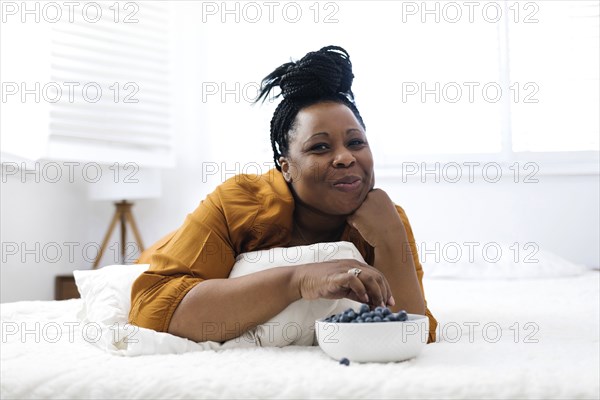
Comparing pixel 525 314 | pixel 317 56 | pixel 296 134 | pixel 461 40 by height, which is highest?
pixel 461 40

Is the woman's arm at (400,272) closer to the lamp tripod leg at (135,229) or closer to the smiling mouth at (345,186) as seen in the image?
the smiling mouth at (345,186)

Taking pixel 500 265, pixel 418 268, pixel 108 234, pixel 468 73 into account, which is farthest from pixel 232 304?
pixel 468 73

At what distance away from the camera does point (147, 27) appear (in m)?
3.63

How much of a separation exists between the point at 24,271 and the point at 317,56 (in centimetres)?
187

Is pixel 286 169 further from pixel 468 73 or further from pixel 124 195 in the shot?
pixel 468 73

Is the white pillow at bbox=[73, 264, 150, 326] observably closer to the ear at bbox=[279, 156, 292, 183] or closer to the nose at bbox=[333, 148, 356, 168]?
the ear at bbox=[279, 156, 292, 183]

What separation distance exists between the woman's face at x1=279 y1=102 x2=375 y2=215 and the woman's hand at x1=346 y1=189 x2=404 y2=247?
0.02 metres

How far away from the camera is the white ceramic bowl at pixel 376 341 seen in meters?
1.16

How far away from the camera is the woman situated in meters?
1.34

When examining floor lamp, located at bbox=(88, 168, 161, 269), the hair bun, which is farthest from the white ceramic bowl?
floor lamp, located at bbox=(88, 168, 161, 269)

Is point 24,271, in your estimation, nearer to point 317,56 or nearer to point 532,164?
Answer: point 317,56

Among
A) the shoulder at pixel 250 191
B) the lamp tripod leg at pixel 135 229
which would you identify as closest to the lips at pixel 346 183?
the shoulder at pixel 250 191

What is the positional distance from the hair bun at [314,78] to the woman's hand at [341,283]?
0.50 m

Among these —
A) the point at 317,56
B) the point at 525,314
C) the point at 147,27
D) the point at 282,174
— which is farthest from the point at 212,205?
the point at 147,27
